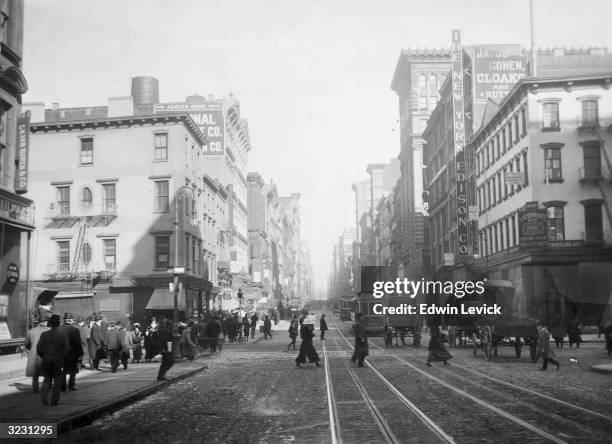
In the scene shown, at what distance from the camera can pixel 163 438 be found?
36.0 feet

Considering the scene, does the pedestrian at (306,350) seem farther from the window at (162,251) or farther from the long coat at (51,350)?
the window at (162,251)

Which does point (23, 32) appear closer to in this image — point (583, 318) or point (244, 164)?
point (583, 318)

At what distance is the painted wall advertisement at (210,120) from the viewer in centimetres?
6656

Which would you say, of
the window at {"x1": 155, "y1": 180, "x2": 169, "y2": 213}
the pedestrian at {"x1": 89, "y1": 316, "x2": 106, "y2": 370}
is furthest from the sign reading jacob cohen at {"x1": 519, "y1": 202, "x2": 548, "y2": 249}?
the pedestrian at {"x1": 89, "y1": 316, "x2": 106, "y2": 370}

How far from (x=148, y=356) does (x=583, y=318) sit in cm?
3091

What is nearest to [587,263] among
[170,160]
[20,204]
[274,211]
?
[170,160]

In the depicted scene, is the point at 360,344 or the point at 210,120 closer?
the point at 360,344

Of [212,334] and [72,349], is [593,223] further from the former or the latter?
[72,349]

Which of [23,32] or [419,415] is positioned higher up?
[23,32]

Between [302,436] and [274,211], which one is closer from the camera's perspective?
[302,436]

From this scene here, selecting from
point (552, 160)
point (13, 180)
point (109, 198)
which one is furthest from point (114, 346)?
point (552, 160)

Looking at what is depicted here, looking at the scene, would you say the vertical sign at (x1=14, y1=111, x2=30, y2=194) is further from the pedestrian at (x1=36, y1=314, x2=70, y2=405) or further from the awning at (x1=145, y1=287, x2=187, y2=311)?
the awning at (x1=145, y1=287, x2=187, y2=311)

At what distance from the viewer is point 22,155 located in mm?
24766

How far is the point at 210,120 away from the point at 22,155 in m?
44.4
